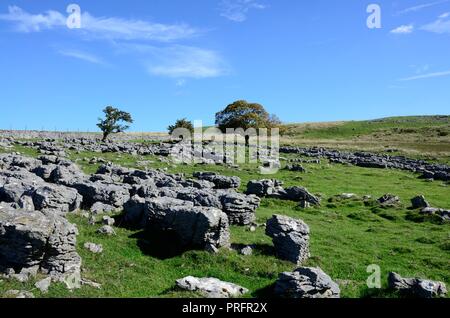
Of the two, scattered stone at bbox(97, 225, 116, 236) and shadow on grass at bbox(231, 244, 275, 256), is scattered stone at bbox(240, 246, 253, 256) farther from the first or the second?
scattered stone at bbox(97, 225, 116, 236)

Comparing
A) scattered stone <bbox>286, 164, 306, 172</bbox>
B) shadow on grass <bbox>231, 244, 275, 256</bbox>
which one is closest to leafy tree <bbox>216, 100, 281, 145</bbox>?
scattered stone <bbox>286, 164, 306, 172</bbox>

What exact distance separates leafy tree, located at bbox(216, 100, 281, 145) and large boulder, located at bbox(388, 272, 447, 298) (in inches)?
3667

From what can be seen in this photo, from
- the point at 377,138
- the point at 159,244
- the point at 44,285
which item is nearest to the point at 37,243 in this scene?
the point at 44,285

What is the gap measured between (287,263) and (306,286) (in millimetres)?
4723

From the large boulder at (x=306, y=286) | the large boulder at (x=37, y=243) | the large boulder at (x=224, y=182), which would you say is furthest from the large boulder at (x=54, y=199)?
the large boulder at (x=224, y=182)

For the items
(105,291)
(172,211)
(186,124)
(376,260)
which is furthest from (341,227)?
(186,124)

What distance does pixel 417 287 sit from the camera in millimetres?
18812

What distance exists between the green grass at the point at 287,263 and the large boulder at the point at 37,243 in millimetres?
1060

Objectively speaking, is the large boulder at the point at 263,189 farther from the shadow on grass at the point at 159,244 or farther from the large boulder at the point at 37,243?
the large boulder at the point at 37,243

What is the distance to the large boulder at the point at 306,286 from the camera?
1780cm

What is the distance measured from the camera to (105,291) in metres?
18.0
